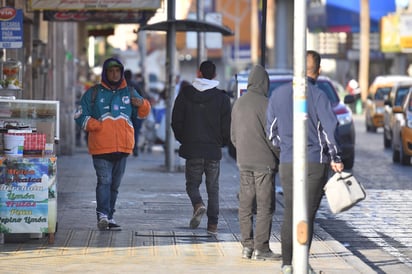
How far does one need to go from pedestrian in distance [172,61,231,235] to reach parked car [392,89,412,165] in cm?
1118

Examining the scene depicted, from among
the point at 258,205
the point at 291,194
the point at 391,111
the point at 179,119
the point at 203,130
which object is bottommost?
the point at 258,205

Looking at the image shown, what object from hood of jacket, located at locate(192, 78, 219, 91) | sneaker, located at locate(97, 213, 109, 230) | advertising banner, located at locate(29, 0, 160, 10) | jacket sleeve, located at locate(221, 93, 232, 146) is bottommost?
sneaker, located at locate(97, 213, 109, 230)

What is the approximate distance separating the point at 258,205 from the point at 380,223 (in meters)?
4.14

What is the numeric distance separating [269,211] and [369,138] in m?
26.2

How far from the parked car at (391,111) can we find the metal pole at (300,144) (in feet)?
54.4

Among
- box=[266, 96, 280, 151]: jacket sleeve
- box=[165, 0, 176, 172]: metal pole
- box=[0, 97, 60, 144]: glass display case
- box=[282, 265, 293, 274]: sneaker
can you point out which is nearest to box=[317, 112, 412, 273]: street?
box=[282, 265, 293, 274]: sneaker

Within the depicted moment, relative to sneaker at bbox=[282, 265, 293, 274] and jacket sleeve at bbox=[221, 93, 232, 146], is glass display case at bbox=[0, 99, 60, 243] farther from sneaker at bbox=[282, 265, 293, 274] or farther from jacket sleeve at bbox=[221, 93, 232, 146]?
sneaker at bbox=[282, 265, 293, 274]

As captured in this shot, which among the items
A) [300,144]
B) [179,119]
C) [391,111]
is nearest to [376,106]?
[391,111]

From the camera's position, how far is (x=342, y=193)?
883 cm

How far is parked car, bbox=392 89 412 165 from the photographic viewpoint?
23.0 metres

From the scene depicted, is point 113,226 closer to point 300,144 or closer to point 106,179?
point 106,179

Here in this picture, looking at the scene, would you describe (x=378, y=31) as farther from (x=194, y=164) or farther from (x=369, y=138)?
(x=194, y=164)

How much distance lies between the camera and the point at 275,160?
10328 mm

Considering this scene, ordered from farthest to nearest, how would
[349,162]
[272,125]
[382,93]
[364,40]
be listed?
[364,40] < [382,93] < [349,162] < [272,125]
